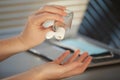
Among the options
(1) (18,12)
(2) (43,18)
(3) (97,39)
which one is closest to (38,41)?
(2) (43,18)

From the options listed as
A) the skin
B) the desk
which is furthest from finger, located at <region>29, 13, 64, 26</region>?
the desk

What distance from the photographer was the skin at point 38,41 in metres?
1.33

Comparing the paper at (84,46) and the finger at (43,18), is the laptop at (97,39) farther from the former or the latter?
the finger at (43,18)

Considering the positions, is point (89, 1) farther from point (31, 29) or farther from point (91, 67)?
point (31, 29)

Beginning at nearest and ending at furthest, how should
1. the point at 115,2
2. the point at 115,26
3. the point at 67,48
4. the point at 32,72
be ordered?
the point at 32,72, the point at 67,48, the point at 115,26, the point at 115,2

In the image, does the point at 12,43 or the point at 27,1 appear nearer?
the point at 12,43

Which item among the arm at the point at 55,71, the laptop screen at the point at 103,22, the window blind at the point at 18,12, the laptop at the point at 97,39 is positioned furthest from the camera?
the window blind at the point at 18,12

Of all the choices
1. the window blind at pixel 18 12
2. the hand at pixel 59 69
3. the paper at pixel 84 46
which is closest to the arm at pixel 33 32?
the hand at pixel 59 69

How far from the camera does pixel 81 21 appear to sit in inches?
87.1

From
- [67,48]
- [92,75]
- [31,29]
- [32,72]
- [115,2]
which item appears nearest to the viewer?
[32,72]

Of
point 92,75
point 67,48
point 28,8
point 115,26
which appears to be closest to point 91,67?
point 92,75

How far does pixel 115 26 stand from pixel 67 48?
44 centimetres

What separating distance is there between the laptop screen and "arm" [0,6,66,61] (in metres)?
0.65

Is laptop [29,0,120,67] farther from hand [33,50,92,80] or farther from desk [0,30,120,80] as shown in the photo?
hand [33,50,92,80]
